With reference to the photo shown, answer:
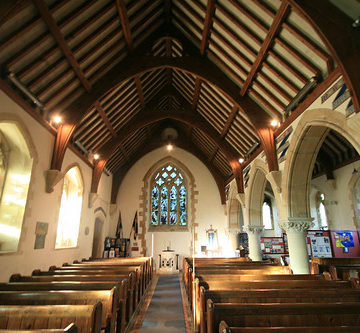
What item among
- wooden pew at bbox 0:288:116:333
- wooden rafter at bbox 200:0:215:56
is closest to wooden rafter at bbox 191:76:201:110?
wooden rafter at bbox 200:0:215:56

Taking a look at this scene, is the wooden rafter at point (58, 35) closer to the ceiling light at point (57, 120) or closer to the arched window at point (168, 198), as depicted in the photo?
the ceiling light at point (57, 120)

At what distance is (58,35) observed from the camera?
4.69 m

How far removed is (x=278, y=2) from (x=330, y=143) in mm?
5670

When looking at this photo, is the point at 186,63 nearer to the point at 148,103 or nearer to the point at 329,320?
the point at 148,103

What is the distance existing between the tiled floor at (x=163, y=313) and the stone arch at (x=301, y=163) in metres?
3.09

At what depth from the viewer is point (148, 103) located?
32.4 ft

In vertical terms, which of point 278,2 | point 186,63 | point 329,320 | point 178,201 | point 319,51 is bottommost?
point 329,320

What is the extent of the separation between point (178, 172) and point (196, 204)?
6.03ft

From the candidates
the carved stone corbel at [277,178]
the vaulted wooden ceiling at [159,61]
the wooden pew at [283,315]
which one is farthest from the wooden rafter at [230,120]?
the wooden pew at [283,315]

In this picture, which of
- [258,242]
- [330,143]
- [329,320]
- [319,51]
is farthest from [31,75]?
[330,143]

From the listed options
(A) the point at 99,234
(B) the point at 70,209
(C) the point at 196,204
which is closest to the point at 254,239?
(C) the point at 196,204

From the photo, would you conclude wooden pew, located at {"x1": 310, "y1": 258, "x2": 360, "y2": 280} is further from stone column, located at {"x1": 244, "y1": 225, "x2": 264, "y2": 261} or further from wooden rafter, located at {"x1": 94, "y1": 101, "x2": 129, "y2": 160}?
wooden rafter, located at {"x1": 94, "y1": 101, "x2": 129, "y2": 160}

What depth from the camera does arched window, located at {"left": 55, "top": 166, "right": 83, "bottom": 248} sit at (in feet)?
23.4

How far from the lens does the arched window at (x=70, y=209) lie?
23.4 feet
